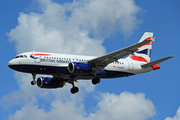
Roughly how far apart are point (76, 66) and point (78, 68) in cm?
40

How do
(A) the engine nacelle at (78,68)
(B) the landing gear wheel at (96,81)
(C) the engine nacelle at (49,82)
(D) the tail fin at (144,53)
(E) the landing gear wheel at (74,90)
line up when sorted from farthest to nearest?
(D) the tail fin at (144,53), (E) the landing gear wheel at (74,90), (C) the engine nacelle at (49,82), (B) the landing gear wheel at (96,81), (A) the engine nacelle at (78,68)

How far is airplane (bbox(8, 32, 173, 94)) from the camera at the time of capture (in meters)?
47.6

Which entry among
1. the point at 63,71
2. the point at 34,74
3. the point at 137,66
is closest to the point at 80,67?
the point at 63,71

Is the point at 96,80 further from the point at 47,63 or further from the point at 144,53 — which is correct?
the point at 144,53

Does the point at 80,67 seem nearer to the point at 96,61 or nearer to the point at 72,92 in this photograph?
the point at 96,61

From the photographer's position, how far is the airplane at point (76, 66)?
156 ft

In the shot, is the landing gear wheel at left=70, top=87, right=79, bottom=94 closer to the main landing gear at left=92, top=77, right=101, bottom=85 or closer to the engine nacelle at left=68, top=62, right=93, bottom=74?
the main landing gear at left=92, top=77, right=101, bottom=85

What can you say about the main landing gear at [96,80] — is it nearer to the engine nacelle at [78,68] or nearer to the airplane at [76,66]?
the airplane at [76,66]

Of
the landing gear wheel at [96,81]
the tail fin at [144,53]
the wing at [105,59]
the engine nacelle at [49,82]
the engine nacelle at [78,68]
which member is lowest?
the engine nacelle at [78,68]

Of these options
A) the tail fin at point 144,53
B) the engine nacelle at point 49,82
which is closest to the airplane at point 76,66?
the engine nacelle at point 49,82

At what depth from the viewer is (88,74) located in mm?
50656

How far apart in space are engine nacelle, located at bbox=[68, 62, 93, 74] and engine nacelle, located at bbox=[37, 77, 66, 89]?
848cm

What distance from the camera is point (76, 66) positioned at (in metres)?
48.0

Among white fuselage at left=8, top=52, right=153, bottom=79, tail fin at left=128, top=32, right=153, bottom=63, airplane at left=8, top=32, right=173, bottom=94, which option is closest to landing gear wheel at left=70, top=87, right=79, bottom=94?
airplane at left=8, top=32, right=173, bottom=94
